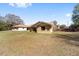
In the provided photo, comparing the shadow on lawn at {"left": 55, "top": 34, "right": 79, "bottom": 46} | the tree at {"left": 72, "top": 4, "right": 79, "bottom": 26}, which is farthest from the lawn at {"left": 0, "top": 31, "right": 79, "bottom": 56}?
the tree at {"left": 72, "top": 4, "right": 79, "bottom": 26}

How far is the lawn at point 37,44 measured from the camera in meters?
2.08

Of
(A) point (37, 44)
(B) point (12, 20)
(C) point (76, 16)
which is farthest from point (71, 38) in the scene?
(B) point (12, 20)

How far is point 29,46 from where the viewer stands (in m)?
2.10

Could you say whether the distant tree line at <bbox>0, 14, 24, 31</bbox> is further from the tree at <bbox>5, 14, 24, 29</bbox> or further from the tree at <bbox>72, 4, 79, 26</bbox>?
the tree at <bbox>72, 4, 79, 26</bbox>

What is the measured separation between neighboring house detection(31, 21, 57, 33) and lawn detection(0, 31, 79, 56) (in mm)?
38

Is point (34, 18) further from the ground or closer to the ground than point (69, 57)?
further from the ground

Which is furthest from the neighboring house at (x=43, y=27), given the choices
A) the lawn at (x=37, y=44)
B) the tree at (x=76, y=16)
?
A: the tree at (x=76, y=16)

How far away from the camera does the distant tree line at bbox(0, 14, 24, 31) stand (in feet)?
6.95

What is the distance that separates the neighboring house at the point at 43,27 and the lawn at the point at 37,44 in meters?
0.04

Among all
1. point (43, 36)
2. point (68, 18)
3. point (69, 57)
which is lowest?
point (69, 57)

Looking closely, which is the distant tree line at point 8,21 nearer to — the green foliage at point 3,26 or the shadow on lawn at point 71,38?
the green foliage at point 3,26

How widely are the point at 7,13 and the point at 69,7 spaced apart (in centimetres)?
58

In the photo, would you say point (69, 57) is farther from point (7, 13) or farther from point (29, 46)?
point (7, 13)

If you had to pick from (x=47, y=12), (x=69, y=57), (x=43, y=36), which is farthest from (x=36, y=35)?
(x=69, y=57)
